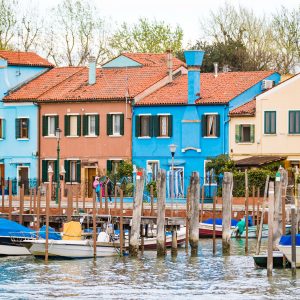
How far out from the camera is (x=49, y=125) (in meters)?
88.4

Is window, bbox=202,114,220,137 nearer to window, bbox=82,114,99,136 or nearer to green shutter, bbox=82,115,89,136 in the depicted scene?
window, bbox=82,114,99,136

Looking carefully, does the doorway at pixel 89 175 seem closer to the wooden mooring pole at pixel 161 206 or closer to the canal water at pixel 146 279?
the canal water at pixel 146 279

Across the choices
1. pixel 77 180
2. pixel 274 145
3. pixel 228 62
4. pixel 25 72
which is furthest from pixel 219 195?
pixel 228 62

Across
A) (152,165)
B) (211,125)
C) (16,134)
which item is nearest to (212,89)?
(211,125)

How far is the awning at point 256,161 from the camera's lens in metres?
80.1

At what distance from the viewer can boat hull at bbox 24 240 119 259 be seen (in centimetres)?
5894

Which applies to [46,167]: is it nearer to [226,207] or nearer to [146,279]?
[226,207]

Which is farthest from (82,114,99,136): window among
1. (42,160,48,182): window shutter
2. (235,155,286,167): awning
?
(235,155,286,167): awning

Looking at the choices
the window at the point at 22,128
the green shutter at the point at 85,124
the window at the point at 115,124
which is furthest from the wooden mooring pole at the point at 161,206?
the window at the point at 22,128

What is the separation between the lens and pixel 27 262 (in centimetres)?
5859

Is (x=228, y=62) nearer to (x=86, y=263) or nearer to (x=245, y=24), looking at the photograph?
(x=245, y=24)

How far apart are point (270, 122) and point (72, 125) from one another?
38.5 ft

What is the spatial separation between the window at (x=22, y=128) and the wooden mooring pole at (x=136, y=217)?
1208 inches

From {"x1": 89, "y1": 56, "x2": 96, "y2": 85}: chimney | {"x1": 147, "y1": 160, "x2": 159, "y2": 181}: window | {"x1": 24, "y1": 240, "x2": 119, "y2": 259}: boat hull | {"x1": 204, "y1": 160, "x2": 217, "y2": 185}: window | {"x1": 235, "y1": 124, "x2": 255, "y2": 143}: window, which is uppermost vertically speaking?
{"x1": 89, "y1": 56, "x2": 96, "y2": 85}: chimney
